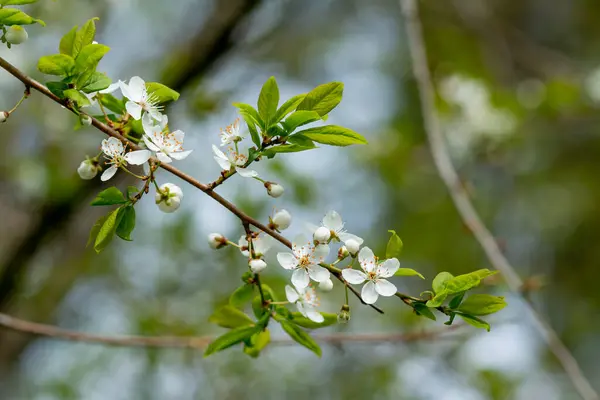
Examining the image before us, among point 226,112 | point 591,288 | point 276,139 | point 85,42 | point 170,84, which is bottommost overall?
point 85,42

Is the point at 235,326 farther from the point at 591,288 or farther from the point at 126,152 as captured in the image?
the point at 591,288

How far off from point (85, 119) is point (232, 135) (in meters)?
0.25

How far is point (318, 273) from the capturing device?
0.98 meters

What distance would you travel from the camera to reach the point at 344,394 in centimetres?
534

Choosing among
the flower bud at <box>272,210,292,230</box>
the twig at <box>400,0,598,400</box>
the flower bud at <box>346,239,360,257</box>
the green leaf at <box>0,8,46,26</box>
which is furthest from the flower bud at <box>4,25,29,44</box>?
the twig at <box>400,0,598,400</box>

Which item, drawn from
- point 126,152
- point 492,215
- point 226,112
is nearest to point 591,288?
point 492,215

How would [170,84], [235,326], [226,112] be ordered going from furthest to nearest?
[226,112], [170,84], [235,326]

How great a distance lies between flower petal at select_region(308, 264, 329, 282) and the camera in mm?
972

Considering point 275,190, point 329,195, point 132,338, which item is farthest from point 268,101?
point 329,195

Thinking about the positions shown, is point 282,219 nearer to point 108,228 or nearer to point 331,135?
point 331,135

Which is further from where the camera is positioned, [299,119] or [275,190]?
[275,190]

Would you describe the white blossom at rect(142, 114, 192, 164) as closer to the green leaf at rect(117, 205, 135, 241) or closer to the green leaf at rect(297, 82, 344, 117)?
the green leaf at rect(117, 205, 135, 241)

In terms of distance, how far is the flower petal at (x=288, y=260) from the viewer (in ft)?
3.32

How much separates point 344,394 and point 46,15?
4027mm
